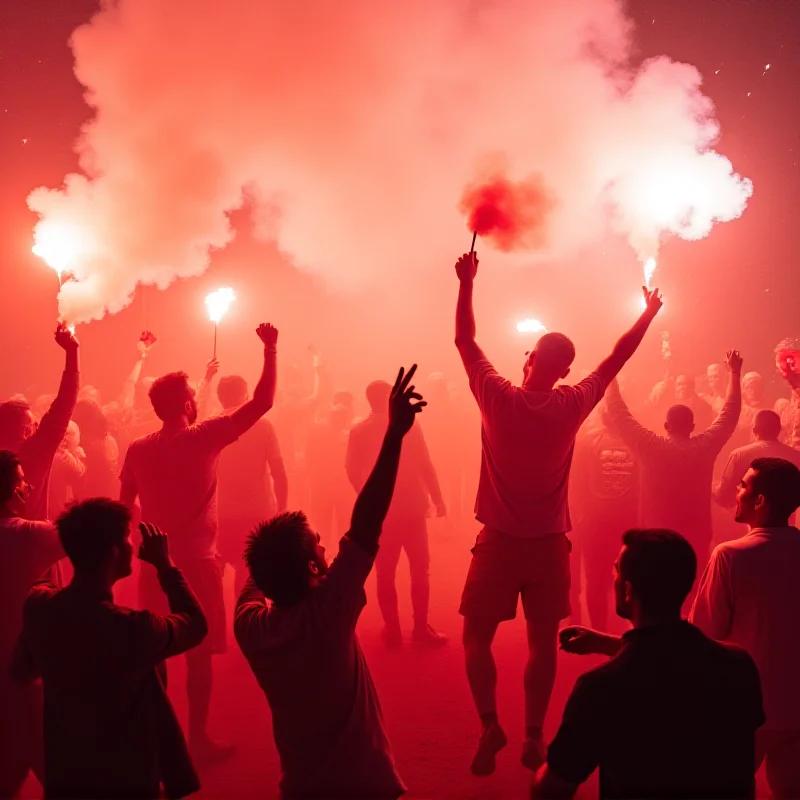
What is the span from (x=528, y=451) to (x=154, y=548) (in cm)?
182

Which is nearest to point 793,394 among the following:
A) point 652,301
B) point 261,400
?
point 652,301

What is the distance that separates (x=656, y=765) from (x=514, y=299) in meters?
16.4

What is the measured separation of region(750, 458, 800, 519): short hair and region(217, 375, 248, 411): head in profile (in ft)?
13.5

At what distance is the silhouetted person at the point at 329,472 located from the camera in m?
7.47

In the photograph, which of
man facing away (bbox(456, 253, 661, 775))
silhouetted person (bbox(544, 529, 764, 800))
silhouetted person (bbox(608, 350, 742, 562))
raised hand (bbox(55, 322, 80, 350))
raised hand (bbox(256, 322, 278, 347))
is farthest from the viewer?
silhouetted person (bbox(608, 350, 742, 562))

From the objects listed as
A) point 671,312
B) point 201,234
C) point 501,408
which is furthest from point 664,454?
point 671,312

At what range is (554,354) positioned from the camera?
3.32 m

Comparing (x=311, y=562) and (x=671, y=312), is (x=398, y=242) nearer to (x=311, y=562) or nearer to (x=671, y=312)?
(x=671, y=312)

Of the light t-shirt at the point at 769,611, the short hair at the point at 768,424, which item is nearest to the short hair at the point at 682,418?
the short hair at the point at 768,424

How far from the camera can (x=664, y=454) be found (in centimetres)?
469

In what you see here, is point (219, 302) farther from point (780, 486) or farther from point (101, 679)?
point (780, 486)

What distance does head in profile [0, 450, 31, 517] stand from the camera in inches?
102

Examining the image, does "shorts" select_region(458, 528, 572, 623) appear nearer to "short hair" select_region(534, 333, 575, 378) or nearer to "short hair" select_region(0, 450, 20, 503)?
"short hair" select_region(534, 333, 575, 378)

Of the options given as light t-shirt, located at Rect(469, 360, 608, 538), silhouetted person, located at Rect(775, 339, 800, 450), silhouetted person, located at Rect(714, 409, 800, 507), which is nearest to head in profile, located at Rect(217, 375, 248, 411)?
light t-shirt, located at Rect(469, 360, 608, 538)
